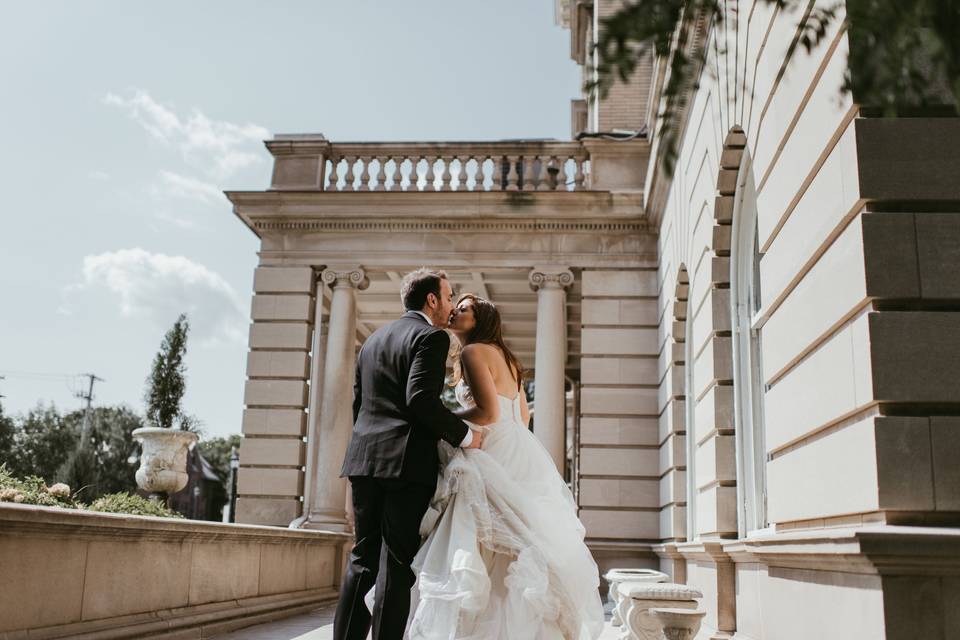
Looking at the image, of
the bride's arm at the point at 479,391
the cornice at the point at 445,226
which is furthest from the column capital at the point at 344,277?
the bride's arm at the point at 479,391

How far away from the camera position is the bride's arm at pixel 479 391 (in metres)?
5.43

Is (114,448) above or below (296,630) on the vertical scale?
above

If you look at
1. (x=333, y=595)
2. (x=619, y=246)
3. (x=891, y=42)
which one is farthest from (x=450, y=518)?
(x=619, y=246)

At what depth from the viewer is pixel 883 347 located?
14.0ft

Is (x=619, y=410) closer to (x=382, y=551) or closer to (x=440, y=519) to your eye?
(x=440, y=519)

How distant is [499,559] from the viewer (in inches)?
207

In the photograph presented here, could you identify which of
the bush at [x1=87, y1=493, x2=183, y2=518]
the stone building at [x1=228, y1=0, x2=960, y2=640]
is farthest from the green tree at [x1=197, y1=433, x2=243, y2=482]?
the bush at [x1=87, y1=493, x2=183, y2=518]

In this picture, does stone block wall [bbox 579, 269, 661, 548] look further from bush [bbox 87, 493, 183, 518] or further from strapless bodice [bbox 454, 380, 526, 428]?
strapless bodice [bbox 454, 380, 526, 428]

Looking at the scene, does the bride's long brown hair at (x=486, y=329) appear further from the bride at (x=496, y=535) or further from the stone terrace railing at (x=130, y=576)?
the stone terrace railing at (x=130, y=576)

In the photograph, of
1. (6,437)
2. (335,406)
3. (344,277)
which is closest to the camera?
(335,406)

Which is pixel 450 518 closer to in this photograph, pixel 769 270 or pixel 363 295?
pixel 769 270

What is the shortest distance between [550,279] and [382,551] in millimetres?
11650

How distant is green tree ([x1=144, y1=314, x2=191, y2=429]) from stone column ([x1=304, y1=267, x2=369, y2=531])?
1710cm

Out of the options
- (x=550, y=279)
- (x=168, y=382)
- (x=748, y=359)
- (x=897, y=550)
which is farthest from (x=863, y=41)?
(x=168, y=382)
